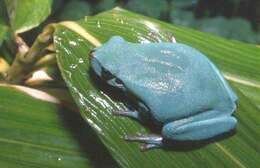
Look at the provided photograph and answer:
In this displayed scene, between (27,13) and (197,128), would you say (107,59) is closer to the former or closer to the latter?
(197,128)

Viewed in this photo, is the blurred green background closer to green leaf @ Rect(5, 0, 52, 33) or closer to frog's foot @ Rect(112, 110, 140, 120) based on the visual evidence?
green leaf @ Rect(5, 0, 52, 33)

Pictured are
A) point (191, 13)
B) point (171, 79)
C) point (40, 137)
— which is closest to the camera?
point (171, 79)

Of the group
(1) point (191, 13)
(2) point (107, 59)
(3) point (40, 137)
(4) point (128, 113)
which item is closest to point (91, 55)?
(2) point (107, 59)

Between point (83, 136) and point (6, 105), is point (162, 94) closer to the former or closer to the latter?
point (83, 136)

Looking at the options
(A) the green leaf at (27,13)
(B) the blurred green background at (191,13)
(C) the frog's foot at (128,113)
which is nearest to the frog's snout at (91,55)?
(C) the frog's foot at (128,113)

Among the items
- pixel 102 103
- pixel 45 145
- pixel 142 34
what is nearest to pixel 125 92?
pixel 102 103

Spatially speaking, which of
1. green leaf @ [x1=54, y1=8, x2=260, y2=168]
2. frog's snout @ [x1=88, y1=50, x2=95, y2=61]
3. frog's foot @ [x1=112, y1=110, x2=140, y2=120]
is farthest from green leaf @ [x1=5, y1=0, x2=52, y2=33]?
frog's foot @ [x1=112, y1=110, x2=140, y2=120]
